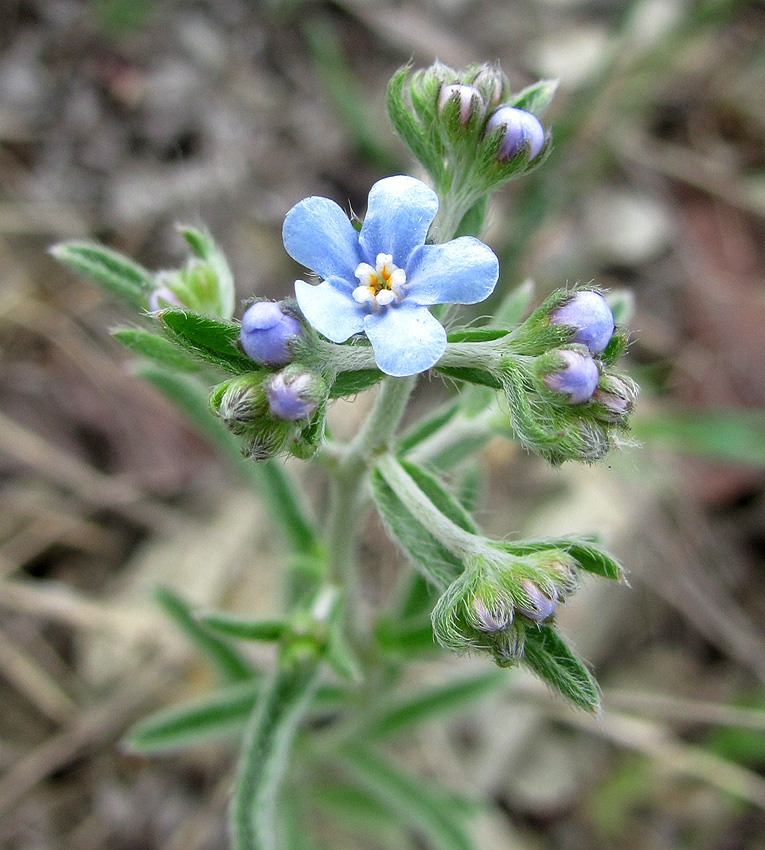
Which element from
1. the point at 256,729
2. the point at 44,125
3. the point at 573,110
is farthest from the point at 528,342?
the point at 44,125

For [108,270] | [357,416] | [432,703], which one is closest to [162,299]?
[108,270]

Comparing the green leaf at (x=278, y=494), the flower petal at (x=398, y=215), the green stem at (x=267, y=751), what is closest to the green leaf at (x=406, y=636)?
the green leaf at (x=278, y=494)

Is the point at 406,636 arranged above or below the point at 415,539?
below

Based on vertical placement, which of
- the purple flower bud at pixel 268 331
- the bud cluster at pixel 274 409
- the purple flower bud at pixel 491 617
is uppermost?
the purple flower bud at pixel 268 331

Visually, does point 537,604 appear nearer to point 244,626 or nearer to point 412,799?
point 244,626

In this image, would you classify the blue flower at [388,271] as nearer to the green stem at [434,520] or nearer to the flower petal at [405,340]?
the flower petal at [405,340]

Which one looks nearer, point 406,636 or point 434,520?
point 434,520
